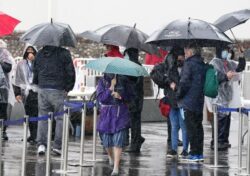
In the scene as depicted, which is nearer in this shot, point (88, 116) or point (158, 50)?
point (158, 50)

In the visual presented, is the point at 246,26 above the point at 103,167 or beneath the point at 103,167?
above

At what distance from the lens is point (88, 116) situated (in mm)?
20516

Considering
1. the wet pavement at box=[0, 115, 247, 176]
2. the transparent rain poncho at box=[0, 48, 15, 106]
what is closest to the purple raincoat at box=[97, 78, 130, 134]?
the wet pavement at box=[0, 115, 247, 176]

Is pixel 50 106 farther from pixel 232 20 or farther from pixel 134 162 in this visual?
pixel 232 20

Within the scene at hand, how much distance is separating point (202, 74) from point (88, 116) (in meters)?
4.68

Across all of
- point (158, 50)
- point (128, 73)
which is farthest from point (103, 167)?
point (158, 50)

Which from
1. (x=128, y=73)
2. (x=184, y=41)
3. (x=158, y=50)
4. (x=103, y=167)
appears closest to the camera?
(x=128, y=73)

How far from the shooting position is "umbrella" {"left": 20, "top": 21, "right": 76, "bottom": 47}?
16.7 m

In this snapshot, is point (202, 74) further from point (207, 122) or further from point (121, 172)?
point (207, 122)

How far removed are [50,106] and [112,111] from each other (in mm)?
2081

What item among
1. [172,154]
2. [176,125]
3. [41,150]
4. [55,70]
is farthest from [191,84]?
[41,150]

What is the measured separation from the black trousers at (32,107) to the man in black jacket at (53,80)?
1.78 metres

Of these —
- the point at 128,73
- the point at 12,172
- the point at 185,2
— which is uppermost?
the point at 185,2

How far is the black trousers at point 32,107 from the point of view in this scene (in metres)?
18.8
